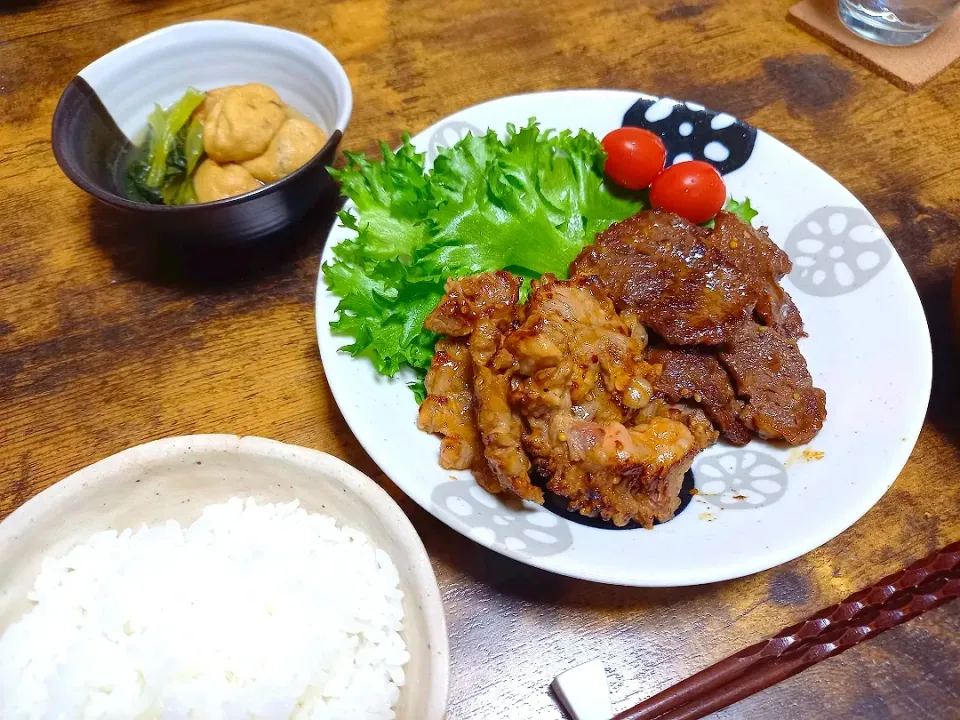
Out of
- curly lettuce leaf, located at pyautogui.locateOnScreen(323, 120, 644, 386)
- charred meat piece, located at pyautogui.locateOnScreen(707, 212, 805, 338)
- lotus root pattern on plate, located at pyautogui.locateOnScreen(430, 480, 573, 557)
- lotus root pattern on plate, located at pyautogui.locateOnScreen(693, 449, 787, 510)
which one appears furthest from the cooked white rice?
charred meat piece, located at pyautogui.locateOnScreen(707, 212, 805, 338)

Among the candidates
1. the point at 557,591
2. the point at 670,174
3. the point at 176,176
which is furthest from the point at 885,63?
the point at 176,176

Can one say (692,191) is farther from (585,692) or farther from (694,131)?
(585,692)

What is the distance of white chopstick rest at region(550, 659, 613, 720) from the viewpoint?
1.78 m

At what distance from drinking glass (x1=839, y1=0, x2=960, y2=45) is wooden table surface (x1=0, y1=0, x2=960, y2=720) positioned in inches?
9.2

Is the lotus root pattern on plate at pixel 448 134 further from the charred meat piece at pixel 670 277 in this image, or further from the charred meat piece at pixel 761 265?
the charred meat piece at pixel 761 265

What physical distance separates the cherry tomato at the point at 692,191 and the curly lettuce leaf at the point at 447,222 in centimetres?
22

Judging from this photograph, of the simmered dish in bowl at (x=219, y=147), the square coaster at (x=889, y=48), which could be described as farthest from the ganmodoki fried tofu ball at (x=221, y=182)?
the square coaster at (x=889, y=48)

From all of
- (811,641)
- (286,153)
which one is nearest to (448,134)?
(286,153)

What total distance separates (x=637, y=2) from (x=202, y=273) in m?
2.80

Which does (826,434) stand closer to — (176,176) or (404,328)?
(404,328)

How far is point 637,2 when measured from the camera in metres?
3.79

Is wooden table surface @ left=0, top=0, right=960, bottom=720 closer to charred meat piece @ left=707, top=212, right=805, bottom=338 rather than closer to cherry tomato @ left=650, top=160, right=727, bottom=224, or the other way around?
charred meat piece @ left=707, top=212, right=805, bottom=338

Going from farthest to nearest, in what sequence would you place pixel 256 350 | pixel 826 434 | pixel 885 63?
pixel 885 63 < pixel 256 350 < pixel 826 434

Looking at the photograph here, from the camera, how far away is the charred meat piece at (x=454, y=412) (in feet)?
6.61
